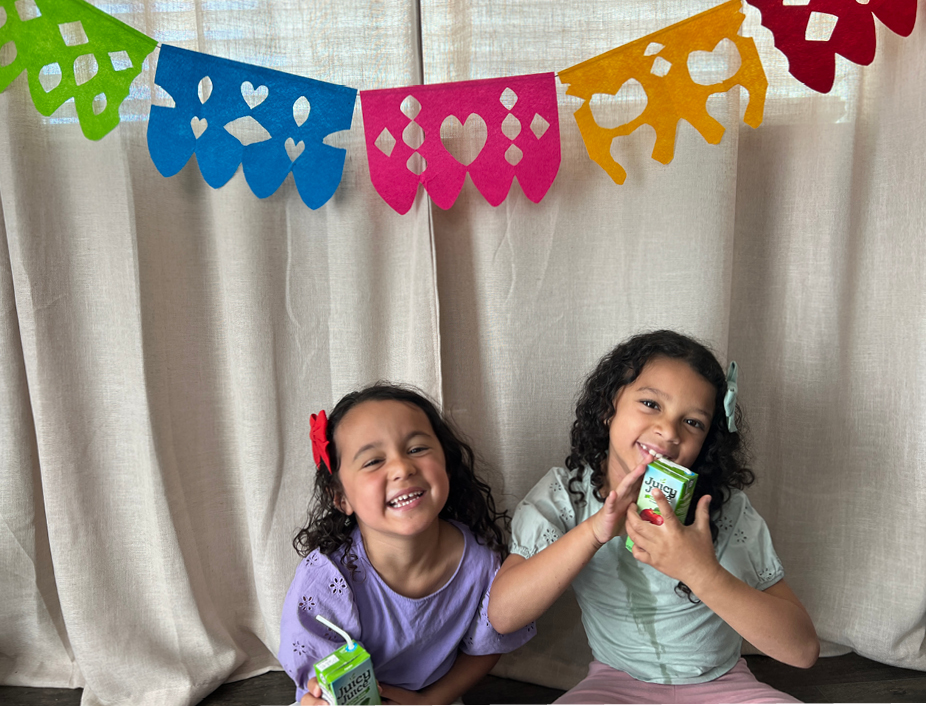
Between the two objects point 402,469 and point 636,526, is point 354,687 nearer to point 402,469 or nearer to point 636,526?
point 402,469

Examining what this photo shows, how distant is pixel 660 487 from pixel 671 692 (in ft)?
1.36

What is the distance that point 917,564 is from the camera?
1.37m

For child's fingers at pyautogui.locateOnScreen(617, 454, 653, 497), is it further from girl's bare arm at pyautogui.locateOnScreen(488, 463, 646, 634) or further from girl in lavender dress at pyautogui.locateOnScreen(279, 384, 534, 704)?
girl in lavender dress at pyautogui.locateOnScreen(279, 384, 534, 704)

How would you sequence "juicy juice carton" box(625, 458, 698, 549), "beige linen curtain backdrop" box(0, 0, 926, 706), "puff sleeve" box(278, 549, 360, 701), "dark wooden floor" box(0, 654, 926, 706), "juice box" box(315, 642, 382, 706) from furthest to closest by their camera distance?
"dark wooden floor" box(0, 654, 926, 706), "beige linen curtain backdrop" box(0, 0, 926, 706), "puff sleeve" box(278, 549, 360, 701), "juicy juice carton" box(625, 458, 698, 549), "juice box" box(315, 642, 382, 706)

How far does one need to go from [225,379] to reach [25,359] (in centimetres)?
36

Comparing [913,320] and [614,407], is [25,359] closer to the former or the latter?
[614,407]

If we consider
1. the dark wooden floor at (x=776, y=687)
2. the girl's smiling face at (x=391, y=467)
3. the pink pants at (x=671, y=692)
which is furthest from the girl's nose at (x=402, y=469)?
the dark wooden floor at (x=776, y=687)

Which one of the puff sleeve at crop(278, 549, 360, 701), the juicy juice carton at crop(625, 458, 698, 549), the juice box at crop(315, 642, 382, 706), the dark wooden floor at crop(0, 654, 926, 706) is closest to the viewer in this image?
the juice box at crop(315, 642, 382, 706)

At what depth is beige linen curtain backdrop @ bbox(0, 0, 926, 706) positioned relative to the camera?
4.02 ft

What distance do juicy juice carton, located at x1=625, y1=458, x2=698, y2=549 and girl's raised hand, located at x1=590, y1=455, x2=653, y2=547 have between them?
0.01 m

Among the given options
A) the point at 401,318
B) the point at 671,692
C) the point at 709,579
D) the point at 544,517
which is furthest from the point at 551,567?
the point at 401,318

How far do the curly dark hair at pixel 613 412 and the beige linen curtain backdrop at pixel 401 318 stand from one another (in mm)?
146

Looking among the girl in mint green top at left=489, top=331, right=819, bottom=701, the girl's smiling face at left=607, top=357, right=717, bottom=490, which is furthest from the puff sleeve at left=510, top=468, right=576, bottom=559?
the girl's smiling face at left=607, top=357, right=717, bottom=490

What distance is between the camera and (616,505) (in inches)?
37.8
